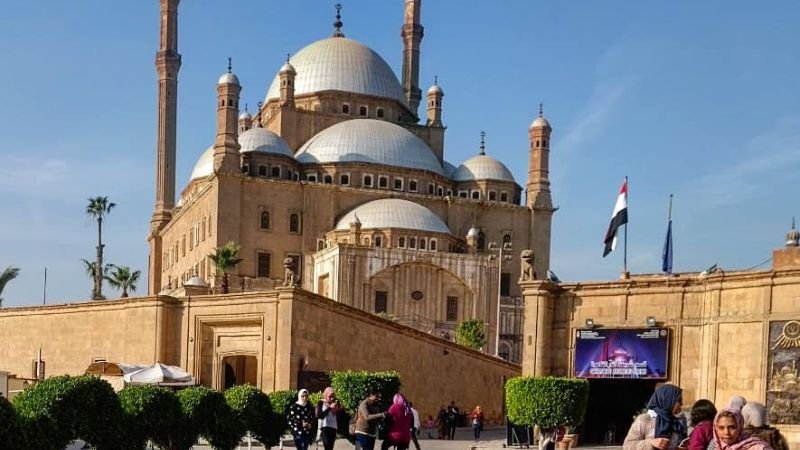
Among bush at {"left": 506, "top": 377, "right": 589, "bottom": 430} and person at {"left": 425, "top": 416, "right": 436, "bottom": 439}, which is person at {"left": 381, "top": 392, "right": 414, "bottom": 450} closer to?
bush at {"left": 506, "top": 377, "right": 589, "bottom": 430}

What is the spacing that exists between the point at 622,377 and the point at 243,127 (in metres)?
46.4

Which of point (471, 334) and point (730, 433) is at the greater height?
point (730, 433)

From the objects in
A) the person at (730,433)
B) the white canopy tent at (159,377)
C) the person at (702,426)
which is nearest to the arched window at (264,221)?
the white canopy tent at (159,377)

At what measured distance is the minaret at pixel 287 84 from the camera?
2237 inches

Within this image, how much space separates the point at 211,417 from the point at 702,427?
31.7ft

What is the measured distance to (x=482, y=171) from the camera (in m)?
57.9

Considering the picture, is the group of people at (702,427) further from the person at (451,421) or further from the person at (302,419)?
the person at (451,421)

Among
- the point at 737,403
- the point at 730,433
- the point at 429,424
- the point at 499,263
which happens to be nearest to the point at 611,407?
the point at 429,424

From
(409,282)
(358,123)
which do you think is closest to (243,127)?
(358,123)

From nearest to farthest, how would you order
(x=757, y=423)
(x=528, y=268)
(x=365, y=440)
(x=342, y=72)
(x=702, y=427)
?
(x=757, y=423) < (x=702, y=427) < (x=365, y=440) < (x=528, y=268) < (x=342, y=72)

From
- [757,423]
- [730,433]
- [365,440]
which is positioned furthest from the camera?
[365,440]

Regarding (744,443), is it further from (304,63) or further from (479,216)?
(304,63)

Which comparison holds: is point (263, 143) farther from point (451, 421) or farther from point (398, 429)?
point (398, 429)

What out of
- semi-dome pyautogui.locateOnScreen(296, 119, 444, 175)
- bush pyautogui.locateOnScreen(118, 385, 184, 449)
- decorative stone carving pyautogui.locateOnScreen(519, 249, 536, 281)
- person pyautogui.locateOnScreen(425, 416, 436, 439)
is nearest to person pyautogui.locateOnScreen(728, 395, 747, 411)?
bush pyautogui.locateOnScreen(118, 385, 184, 449)
